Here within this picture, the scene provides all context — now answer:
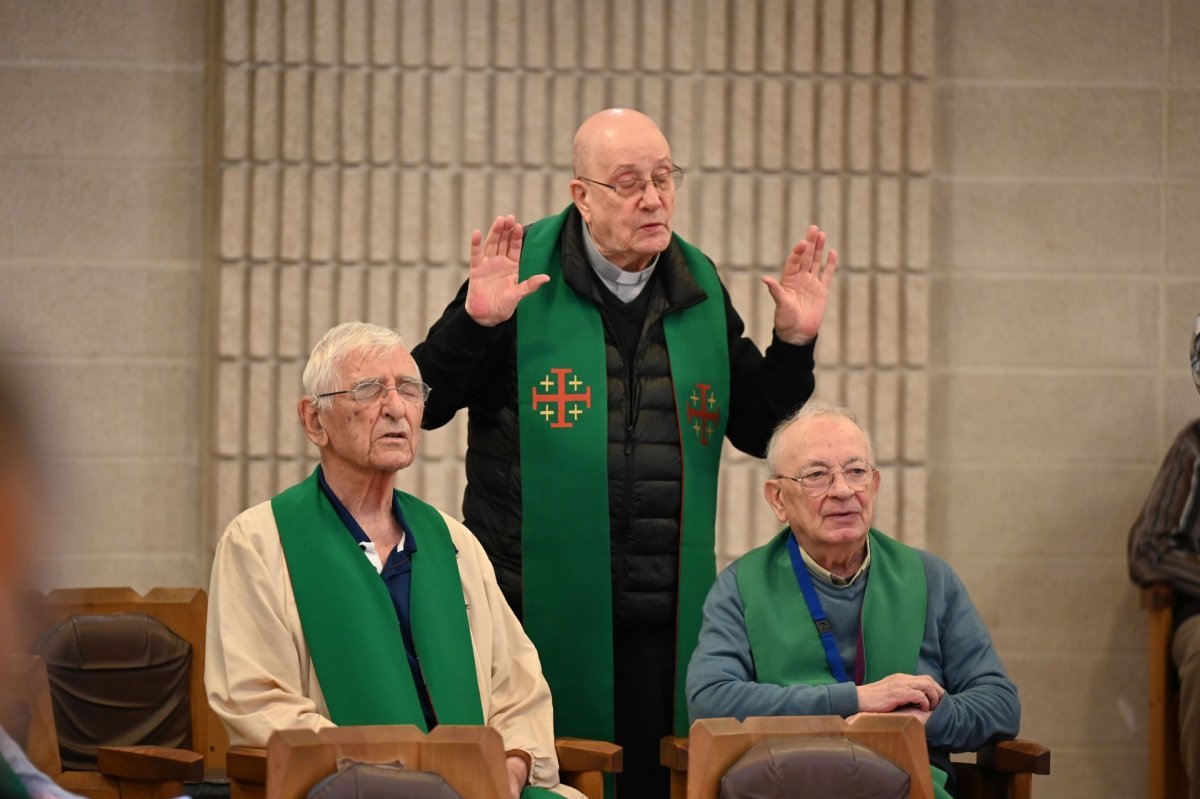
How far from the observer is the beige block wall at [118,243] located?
16.6 ft

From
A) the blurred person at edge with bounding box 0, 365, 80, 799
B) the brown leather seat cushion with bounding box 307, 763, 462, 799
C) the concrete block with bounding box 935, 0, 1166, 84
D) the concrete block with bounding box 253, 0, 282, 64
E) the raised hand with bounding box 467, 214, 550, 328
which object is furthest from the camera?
the concrete block with bounding box 935, 0, 1166, 84

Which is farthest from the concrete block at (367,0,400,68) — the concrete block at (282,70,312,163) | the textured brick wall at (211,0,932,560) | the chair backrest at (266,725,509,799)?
the chair backrest at (266,725,509,799)

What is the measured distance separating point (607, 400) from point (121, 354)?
2114 millimetres

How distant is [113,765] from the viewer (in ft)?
10.3

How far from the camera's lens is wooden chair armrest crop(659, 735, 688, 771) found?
10.3 feet

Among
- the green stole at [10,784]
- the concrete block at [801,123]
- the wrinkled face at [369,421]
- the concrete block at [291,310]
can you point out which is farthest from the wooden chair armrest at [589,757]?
the concrete block at [801,123]

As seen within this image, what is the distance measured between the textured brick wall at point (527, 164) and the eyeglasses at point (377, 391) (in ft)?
6.27

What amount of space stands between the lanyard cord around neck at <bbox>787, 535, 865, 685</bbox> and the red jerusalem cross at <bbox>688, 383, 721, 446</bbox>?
410 mm

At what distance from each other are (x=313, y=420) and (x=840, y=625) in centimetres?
111

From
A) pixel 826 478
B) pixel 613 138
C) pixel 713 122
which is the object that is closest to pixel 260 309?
pixel 713 122

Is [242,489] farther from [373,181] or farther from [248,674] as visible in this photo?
[248,674]

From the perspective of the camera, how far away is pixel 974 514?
532cm

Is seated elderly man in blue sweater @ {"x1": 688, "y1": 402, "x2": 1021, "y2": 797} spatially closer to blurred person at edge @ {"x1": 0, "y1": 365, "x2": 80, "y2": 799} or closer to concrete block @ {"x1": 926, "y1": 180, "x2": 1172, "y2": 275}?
blurred person at edge @ {"x1": 0, "y1": 365, "x2": 80, "y2": 799}

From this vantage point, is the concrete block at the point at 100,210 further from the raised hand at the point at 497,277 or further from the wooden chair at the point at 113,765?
the wooden chair at the point at 113,765
